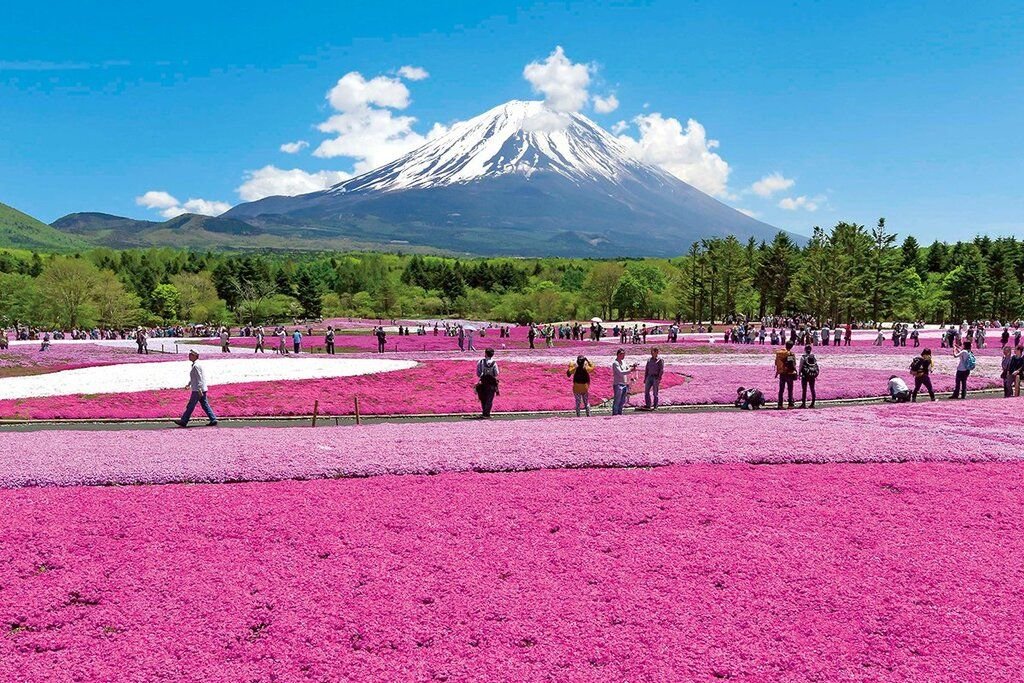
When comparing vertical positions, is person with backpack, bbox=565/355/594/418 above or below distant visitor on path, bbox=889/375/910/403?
above

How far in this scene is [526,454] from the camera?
49.6ft

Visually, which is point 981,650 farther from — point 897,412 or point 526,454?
point 897,412

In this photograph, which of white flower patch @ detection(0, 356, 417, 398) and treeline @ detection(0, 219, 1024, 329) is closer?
white flower patch @ detection(0, 356, 417, 398)

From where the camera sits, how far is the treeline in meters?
100

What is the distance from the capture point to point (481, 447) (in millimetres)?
15844

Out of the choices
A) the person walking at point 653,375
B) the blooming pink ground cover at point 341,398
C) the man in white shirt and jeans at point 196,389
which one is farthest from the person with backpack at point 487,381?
the man in white shirt and jeans at point 196,389

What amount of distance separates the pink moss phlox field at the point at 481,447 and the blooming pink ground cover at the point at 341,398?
20.2 ft

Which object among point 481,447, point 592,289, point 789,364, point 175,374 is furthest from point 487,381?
point 592,289

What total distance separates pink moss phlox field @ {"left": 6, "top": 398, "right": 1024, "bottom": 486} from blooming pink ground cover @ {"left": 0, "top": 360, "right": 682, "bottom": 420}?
6.15 metres

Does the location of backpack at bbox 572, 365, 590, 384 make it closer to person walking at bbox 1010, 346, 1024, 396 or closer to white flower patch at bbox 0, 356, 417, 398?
white flower patch at bbox 0, 356, 417, 398

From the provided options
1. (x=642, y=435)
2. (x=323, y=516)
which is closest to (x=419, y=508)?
(x=323, y=516)

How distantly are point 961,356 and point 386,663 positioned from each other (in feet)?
89.4

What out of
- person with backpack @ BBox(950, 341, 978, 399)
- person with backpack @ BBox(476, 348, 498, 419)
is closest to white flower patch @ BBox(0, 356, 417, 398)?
person with backpack @ BBox(476, 348, 498, 419)

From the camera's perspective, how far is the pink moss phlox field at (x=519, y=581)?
7.01 m
